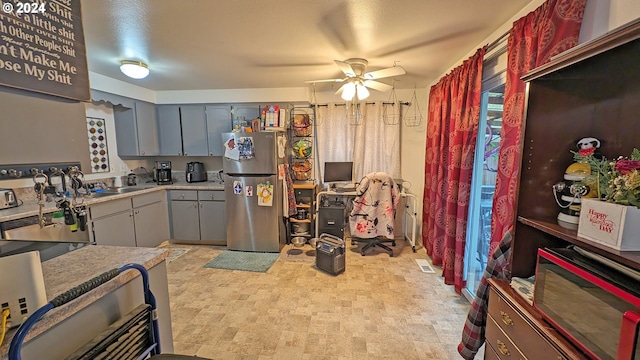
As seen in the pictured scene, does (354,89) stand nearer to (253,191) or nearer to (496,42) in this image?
(496,42)

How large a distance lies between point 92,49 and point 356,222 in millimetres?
3284

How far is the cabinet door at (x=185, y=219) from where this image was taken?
3.83m

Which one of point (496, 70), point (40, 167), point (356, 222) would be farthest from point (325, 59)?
point (40, 167)

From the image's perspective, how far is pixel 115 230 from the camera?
10.0 feet

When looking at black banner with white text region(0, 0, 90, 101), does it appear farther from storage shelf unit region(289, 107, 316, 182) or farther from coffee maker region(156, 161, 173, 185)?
coffee maker region(156, 161, 173, 185)

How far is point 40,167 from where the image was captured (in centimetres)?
95

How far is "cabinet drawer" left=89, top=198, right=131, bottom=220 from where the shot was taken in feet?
9.16

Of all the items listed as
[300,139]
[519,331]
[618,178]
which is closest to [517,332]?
[519,331]

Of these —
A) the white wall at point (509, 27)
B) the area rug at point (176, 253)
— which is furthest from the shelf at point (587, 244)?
the area rug at point (176, 253)

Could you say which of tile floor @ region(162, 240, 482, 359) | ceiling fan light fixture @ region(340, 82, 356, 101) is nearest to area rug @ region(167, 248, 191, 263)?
tile floor @ region(162, 240, 482, 359)

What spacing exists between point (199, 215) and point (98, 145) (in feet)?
5.44

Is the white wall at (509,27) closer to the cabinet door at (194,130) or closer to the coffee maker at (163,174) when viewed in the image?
the cabinet door at (194,130)

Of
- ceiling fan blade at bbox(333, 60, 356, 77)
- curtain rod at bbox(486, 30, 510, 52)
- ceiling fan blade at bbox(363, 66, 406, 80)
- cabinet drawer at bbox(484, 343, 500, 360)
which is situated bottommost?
cabinet drawer at bbox(484, 343, 500, 360)

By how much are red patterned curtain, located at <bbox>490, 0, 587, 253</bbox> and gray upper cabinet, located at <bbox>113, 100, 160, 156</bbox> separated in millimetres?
4422
